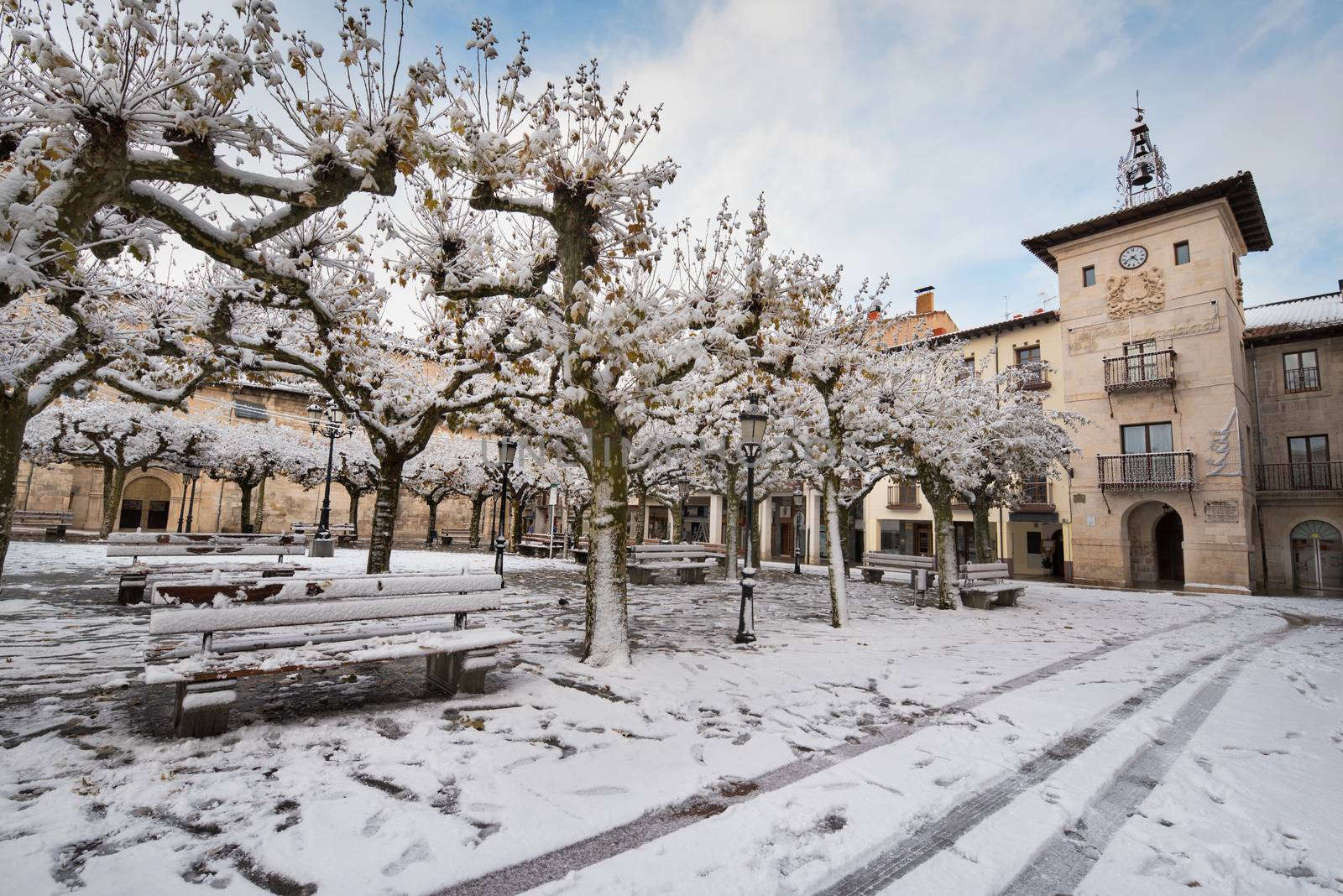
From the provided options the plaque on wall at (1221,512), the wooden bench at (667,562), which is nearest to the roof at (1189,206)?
the plaque on wall at (1221,512)

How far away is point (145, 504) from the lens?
37.8 meters

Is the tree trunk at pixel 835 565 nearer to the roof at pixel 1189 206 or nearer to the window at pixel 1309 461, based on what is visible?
the roof at pixel 1189 206

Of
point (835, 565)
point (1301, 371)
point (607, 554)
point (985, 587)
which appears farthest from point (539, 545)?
point (1301, 371)

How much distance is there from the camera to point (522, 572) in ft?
58.9

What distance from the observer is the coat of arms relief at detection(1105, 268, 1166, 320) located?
2320cm

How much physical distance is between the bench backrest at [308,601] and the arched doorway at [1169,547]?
102 ft

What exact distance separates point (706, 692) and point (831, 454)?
546 centimetres

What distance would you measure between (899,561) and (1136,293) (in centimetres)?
1652

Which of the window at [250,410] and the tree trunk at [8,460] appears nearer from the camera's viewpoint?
the tree trunk at [8,460]

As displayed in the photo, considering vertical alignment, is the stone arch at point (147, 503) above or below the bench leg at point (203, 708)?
above

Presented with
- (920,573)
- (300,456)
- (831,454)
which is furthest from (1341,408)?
(300,456)

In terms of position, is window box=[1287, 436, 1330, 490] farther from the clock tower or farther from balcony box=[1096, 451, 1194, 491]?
balcony box=[1096, 451, 1194, 491]

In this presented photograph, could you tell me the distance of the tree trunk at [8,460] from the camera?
754 centimetres

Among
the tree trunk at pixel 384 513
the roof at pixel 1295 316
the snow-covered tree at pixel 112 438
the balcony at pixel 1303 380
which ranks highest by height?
the roof at pixel 1295 316
